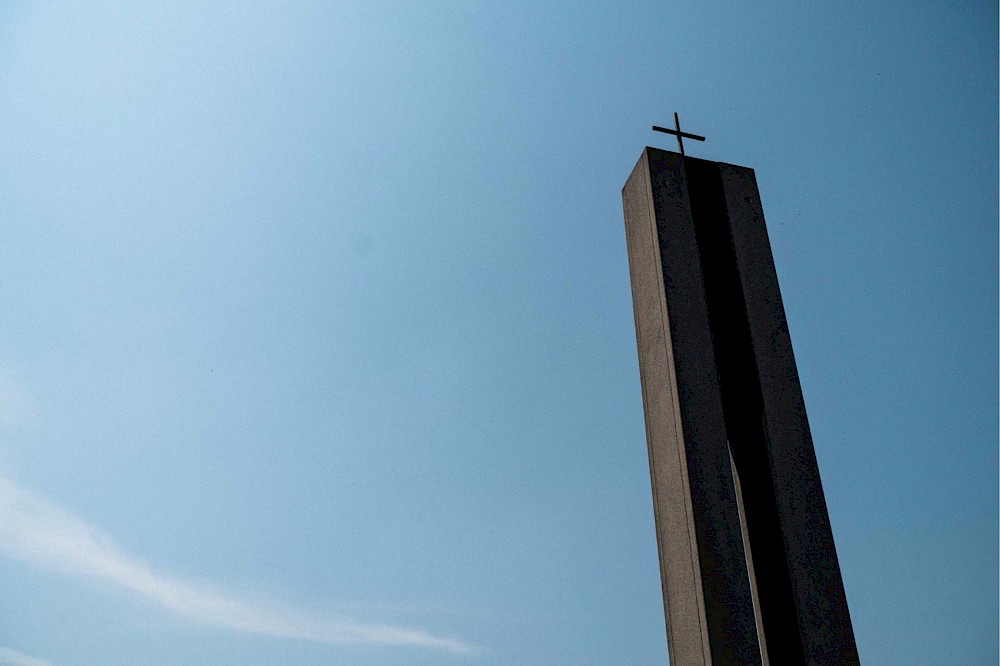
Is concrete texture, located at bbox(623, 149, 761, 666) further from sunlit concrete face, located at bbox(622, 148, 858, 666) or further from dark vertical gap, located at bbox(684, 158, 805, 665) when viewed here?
dark vertical gap, located at bbox(684, 158, 805, 665)

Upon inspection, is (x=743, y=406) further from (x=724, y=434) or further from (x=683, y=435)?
(x=683, y=435)

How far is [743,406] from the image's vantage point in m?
5.97

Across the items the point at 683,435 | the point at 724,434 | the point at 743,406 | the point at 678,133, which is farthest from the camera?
the point at 678,133

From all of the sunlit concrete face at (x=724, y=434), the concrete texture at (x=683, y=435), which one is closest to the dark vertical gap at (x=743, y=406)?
the sunlit concrete face at (x=724, y=434)

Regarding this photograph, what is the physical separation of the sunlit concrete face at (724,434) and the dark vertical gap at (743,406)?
1cm

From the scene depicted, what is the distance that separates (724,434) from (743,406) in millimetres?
631

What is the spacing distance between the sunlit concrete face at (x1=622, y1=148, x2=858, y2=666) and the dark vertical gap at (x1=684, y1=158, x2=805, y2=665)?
1 centimetres

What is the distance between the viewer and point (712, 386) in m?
5.67

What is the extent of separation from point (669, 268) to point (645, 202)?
2.70 ft

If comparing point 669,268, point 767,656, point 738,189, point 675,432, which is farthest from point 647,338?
point 767,656

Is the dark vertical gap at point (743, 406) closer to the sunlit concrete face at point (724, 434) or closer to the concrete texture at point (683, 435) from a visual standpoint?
the sunlit concrete face at point (724, 434)

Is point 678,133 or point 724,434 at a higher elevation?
point 678,133

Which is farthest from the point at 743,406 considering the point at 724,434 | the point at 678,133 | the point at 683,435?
the point at 678,133

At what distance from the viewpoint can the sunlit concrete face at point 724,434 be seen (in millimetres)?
5004
